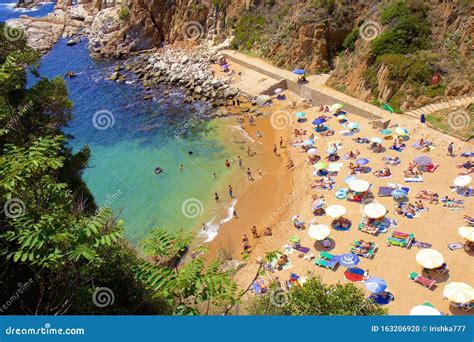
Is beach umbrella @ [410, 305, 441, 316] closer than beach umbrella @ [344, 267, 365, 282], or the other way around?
beach umbrella @ [410, 305, 441, 316]

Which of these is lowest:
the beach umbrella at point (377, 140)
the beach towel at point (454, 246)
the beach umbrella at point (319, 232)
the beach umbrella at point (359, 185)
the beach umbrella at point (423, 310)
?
the beach umbrella at point (319, 232)

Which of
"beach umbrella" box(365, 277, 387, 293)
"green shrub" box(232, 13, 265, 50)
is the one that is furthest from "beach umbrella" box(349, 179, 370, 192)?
"green shrub" box(232, 13, 265, 50)

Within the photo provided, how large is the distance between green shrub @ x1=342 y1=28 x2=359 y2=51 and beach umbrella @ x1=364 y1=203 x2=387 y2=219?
23868mm

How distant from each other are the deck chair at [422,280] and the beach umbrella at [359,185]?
274 inches

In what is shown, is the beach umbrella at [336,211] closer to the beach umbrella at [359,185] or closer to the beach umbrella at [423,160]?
the beach umbrella at [359,185]

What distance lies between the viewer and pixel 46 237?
712 cm

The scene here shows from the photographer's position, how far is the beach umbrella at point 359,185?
25358 millimetres

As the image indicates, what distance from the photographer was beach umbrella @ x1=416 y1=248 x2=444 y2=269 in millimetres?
19047

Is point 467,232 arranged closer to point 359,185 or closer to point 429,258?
point 429,258

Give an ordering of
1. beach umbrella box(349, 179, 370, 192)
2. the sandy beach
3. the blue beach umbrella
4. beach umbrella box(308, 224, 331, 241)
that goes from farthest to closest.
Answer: the blue beach umbrella → beach umbrella box(349, 179, 370, 192) → beach umbrella box(308, 224, 331, 241) → the sandy beach

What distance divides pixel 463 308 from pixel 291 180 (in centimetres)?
1504

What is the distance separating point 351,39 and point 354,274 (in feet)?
95.9

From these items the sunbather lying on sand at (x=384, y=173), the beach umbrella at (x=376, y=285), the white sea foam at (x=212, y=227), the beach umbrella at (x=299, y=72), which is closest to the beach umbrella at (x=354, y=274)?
the beach umbrella at (x=376, y=285)

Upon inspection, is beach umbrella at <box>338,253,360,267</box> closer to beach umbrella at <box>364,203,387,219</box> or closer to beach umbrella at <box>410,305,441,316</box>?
beach umbrella at <box>364,203,387,219</box>
